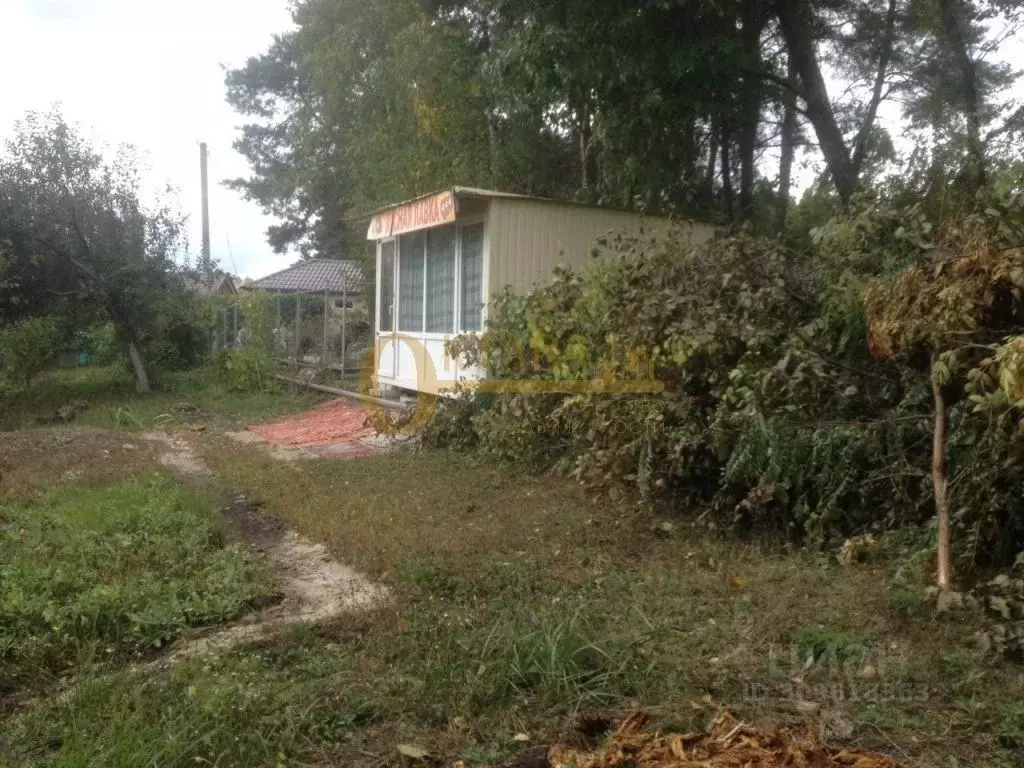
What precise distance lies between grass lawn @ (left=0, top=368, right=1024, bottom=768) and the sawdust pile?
17cm

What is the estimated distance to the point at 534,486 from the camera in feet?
27.3

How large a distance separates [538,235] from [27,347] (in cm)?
1223

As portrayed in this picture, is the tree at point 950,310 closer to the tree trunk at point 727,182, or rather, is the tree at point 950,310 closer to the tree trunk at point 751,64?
the tree trunk at point 751,64

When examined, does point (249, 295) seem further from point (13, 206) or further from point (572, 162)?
point (572, 162)

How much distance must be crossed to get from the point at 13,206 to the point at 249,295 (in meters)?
5.45

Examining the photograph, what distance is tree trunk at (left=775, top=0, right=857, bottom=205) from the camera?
41.7ft

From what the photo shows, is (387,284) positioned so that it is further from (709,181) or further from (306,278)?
(306,278)

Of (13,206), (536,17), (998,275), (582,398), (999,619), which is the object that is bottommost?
(999,619)

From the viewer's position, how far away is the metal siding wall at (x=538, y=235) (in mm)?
10820

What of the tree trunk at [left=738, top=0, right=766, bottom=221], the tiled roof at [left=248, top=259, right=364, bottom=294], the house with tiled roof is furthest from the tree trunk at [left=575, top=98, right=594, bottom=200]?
the tiled roof at [left=248, top=259, right=364, bottom=294]

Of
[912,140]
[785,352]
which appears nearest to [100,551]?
[785,352]

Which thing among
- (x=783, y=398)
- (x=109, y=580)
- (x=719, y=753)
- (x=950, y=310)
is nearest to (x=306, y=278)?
(x=109, y=580)

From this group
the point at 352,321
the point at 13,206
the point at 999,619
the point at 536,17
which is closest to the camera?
the point at 999,619

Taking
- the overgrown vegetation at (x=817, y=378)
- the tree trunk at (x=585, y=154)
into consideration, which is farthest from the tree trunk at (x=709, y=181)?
the overgrown vegetation at (x=817, y=378)
